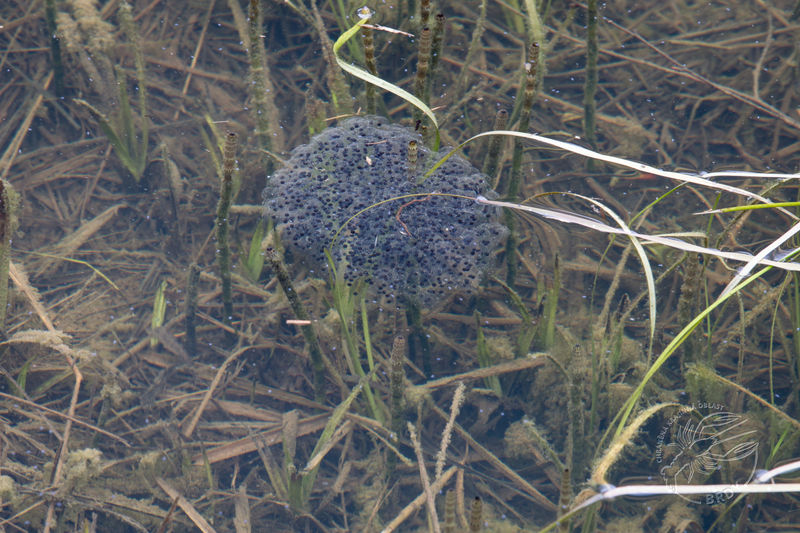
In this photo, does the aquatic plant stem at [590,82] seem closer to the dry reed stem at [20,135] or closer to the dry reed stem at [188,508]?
the dry reed stem at [188,508]

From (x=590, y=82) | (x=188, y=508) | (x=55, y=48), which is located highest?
(x=55, y=48)

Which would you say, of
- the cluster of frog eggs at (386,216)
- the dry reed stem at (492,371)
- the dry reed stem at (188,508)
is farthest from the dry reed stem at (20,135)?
the dry reed stem at (492,371)

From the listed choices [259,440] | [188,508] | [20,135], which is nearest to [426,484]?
[259,440]

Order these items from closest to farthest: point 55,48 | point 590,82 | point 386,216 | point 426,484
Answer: point 426,484 → point 386,216 → point 590,82 → point 55,48

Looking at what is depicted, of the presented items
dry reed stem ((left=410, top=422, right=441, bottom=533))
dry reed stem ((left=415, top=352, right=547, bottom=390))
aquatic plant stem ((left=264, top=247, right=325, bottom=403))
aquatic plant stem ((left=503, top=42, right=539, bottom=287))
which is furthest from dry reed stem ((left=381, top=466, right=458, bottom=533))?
aquatic plant stem ((left=503, top=42, right=539, bottom=287))

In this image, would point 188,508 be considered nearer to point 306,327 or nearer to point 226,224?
point 306,327
